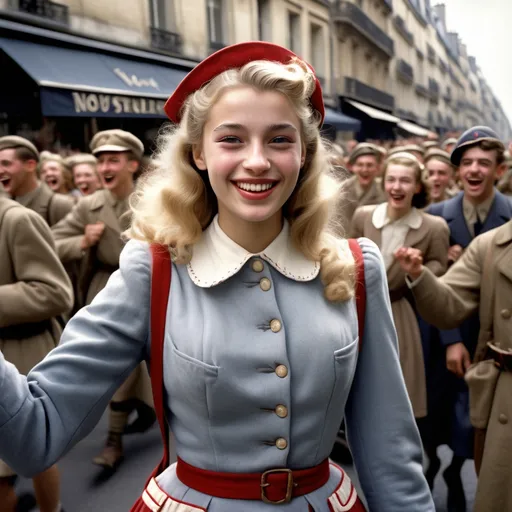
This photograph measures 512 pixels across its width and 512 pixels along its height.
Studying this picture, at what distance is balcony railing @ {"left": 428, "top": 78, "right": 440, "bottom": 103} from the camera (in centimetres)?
5478

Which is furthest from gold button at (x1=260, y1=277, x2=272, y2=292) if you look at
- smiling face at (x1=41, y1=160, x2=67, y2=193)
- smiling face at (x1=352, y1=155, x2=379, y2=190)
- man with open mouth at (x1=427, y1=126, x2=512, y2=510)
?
smiling face at (x1=41, y1=160, x2=67, y2=193)

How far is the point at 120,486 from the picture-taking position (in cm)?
414

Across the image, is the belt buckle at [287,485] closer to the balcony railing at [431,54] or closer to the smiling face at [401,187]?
the smiling face at [401,187]

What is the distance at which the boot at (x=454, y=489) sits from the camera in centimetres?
385

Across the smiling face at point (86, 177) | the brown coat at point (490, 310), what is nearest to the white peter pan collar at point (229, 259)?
the brown coat at point (490, 310)

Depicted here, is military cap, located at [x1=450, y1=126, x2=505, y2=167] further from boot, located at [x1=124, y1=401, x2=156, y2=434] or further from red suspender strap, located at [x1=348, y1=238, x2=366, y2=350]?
red suspender strap, located at [x1=348, y1=238, x2=366, y2=350]

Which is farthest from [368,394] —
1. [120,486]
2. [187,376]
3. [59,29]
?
[59,29]

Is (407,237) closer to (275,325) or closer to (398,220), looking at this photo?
(398,220)

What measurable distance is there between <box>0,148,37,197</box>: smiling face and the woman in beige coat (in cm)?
231

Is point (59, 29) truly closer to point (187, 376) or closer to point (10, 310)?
point (10, 310)

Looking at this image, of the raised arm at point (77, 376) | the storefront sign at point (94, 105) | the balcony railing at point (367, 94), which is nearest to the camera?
the raised arm at point (77, 376)

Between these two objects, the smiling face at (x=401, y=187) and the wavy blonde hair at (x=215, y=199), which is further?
the smiling face at (x=401, y=187)

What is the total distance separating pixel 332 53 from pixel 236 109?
26.7 meters

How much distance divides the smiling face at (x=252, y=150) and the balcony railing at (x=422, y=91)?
50.5 m
